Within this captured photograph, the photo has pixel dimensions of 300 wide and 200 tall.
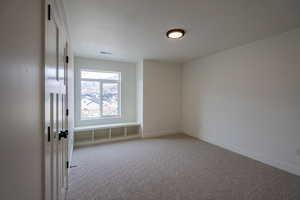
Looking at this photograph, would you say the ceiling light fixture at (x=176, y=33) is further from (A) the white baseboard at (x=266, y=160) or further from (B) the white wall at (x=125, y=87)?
(A) the white baseboard at (x=266, y=160)

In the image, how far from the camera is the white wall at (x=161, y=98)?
4.51 metres

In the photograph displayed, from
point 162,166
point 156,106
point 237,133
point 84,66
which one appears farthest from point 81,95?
point 237,133

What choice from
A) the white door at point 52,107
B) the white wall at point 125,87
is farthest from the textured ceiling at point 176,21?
the white wall at point 125,87

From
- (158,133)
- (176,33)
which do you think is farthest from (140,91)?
(176,33)

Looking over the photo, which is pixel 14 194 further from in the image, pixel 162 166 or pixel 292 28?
pixel 292 28

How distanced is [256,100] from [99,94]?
13.7 ft

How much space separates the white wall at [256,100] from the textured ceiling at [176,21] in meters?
0.35

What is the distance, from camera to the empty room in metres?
0.69

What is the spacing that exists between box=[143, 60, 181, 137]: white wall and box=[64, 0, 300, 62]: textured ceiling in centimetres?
135

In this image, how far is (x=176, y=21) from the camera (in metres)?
2.20

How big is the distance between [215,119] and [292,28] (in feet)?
7.66

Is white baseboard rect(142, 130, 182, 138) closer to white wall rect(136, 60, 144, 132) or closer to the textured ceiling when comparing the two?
white wall rect(136, 60, 144, 132)

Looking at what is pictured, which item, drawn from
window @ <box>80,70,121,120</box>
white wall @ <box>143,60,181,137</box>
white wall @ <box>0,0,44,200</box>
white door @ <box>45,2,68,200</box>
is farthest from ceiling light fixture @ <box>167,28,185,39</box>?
window @ <box>80,70,121,120</box>

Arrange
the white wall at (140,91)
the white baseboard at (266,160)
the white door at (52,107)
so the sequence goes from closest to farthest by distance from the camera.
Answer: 1. the white door at (52,107)
2. the white baseboard at (266,160)
3. the white wall at (140,91)
